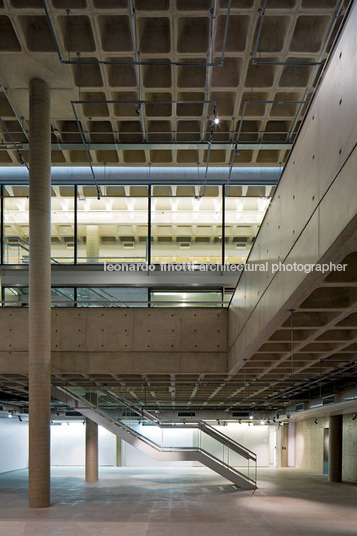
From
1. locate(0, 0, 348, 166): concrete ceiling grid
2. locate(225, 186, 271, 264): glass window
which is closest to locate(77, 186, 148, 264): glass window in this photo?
locate(0, 0, 348, 166): concrete ceiling grid

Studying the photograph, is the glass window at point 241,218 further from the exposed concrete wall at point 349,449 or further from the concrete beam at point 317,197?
the concrete beam at point 317,197

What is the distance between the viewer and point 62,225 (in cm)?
2736

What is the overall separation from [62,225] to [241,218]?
327 inches

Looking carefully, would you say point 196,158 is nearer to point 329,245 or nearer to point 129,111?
point 129,111

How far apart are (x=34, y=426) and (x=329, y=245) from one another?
561 inches

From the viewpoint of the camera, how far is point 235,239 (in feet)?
88.5

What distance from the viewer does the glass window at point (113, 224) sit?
2664 cm

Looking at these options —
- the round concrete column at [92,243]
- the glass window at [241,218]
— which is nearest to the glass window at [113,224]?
the round concrete column at [92,243]

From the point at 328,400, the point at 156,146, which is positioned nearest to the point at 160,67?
the point at 156,146

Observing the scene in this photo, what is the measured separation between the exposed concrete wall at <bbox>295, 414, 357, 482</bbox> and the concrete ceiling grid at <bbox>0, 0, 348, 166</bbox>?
Answer: 1686cm

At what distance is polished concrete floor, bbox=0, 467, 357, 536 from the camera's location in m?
15.1

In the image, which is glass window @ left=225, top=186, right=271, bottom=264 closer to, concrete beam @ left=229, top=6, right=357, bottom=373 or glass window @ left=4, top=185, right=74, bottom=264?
glass window @ left=4, top=185, right=74, bottom=264

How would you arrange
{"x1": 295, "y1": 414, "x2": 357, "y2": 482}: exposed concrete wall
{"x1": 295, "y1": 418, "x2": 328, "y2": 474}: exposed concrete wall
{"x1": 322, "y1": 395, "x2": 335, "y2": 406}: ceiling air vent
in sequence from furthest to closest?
{"x1": 295, "y1": 418, "x2": 328, "y2": 474}: exposed concrete wall < {"x1": 295, "y1": 414, "x2": 357, "y2": 482}: exposed concrete wall < {"x1": 322, "y1": 395, "x2": 335, "y2": 406}: ceiling air vent

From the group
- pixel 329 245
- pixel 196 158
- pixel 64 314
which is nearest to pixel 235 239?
pixel 196 158
